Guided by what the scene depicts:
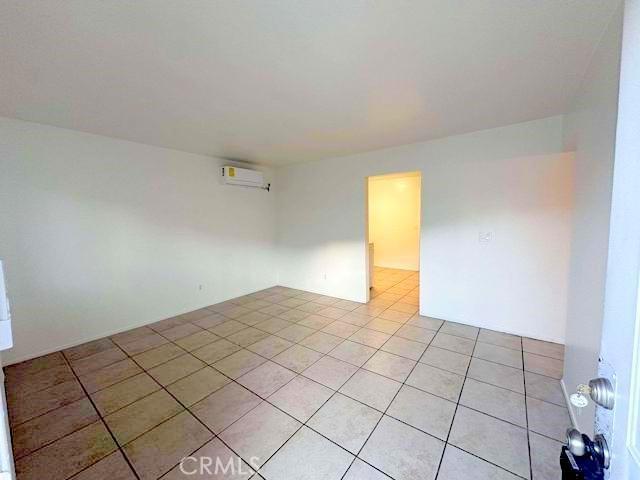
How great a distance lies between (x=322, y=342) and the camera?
274cm

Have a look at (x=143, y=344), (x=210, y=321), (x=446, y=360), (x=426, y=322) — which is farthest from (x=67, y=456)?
(x=426, y=322)

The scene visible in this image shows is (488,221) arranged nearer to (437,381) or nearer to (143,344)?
(437,381)

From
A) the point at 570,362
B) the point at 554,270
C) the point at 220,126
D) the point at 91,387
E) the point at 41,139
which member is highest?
the point at 220,126

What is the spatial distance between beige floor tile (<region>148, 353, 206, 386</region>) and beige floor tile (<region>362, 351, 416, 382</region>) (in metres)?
1.62

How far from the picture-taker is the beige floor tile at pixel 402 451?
52.6 inches

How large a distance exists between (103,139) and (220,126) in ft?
4.80

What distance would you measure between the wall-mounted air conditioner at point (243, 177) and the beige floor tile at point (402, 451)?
3.72 meters

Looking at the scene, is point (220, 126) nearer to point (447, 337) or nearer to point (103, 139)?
point (103, 139)

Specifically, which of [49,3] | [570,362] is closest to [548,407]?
[570,362]

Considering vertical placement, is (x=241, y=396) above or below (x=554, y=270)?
below

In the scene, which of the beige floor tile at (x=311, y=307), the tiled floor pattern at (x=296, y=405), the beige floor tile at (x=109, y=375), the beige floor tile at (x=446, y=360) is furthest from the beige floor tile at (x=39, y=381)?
the beige floor tile at (x=446, y=360)

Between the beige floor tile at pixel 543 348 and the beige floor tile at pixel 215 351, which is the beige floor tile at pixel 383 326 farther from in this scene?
the beige floor tile at pixel 215 351

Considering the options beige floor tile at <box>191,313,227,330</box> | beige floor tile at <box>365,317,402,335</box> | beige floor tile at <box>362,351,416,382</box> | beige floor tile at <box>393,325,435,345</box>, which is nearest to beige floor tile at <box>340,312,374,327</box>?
beige floor tile at <box>365,317,402,335</box>

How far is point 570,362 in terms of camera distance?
181cm
